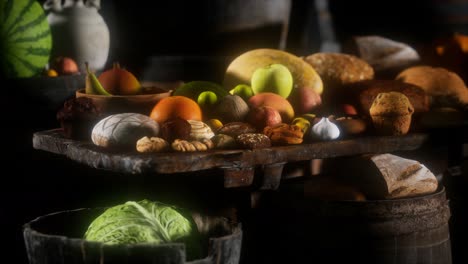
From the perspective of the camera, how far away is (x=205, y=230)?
261 cm

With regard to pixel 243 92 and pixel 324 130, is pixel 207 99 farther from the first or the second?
pixel 324 130

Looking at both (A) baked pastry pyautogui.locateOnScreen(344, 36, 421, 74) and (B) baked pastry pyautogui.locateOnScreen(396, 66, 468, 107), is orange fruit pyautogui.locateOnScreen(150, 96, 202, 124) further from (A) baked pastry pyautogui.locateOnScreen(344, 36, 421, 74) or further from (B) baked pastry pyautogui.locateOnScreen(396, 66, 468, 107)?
Result: (A) baked pastry pyautogui.locateOnScreen(344, 36, 421, 74)

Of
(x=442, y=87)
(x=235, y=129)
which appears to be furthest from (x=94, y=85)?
(x=442, y=87)

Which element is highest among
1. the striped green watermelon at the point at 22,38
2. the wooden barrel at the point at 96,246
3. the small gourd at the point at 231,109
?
the striped green watermelon at the point at 22,38

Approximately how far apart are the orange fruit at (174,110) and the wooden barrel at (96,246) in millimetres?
511

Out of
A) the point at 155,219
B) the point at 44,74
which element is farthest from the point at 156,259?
the point at 44,74

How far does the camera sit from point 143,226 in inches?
93.2

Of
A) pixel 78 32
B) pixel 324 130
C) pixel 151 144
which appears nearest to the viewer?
pixel 151 144

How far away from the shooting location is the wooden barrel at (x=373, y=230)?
284 centimetres

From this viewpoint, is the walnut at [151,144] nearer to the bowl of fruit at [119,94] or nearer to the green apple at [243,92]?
the bowl of fruit at [119,94]

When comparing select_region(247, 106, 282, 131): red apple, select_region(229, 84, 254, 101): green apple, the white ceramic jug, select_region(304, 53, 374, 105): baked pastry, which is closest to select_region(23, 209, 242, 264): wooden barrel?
select_region(247, 106, 282, 131): red apple

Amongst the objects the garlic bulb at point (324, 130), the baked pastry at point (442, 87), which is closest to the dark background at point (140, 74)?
the garlic bulb at point (324, 130)

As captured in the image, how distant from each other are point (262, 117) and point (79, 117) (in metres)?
0.71

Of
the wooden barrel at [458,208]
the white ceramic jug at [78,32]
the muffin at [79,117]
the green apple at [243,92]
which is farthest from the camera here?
the white ceramic jug at [78,32]
